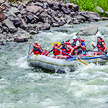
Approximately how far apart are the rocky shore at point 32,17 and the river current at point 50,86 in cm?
543

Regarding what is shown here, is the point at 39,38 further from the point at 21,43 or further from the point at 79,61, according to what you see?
the point at 79,61

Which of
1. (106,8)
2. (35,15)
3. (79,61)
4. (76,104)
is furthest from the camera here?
(106,8)

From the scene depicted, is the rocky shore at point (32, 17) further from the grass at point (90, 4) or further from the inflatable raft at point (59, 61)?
the inflatable raft at point (59, 61)

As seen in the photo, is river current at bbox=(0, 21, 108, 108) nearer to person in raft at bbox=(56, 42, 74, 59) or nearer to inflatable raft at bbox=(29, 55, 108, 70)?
inflatable raft at bbox=(29, 55, 108, 70)

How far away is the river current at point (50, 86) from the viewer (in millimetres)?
6926

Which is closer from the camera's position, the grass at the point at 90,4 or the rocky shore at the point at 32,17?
the rocky shore at the point at 32,17

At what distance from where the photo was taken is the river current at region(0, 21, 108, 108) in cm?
693

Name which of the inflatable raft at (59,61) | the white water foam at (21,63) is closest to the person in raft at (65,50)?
the inflatable raft at (59,61)

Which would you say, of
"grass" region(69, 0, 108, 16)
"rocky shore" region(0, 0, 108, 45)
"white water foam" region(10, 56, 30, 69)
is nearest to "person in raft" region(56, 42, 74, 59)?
"white water foam" region(10, 56, 30, 69)

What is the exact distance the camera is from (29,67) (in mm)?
11023

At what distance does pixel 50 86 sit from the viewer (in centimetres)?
839

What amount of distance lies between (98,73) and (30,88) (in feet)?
10.3

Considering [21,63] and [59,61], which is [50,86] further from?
[21,63]

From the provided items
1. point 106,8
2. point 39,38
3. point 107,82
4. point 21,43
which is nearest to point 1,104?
point 107,82
